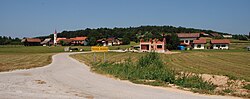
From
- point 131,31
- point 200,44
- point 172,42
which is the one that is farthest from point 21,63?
point 131,31

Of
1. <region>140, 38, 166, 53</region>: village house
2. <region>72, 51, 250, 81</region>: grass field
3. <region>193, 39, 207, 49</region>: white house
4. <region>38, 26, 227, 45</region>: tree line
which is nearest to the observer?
<region>72, 51, 250, 81</region>: grass field

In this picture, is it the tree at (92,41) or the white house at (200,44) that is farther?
the tree at (92,41)

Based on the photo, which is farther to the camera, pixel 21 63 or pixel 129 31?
pixel 129 31

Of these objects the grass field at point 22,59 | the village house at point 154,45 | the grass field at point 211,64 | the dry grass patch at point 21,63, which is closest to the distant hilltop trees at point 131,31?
the village house at point 154,45

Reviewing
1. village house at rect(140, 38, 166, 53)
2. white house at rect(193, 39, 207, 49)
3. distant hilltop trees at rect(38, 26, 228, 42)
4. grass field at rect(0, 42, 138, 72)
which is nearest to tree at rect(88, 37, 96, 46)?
distant hilltop trees at rect(38, 26, 228, 42)

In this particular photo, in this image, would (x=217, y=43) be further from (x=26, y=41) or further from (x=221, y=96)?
(x=221, y=96)

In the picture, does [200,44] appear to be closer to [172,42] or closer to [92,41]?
[172,42]

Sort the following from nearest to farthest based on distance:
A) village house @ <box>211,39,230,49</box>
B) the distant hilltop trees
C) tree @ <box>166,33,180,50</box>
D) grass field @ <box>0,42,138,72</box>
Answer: grass field @ <box>0,42,138,72</box> → tree @ <box>166,33,180,50</box> → village house @ <box>211,39,230,49</box> → the distant hilltop trees

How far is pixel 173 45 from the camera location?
3501 inches

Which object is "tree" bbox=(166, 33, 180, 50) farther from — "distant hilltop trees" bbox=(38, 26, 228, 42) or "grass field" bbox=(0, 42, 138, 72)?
"distant hilltop trees" bbox=(38, 26, 228, 42)

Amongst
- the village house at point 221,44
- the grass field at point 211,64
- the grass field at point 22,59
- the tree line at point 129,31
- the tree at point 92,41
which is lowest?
the grass field at point 211,64

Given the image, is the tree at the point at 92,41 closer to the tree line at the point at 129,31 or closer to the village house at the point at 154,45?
the tree line at the point at 129,31

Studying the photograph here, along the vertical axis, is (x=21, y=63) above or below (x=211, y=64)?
above

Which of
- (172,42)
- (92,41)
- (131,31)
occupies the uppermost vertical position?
(131,31)
